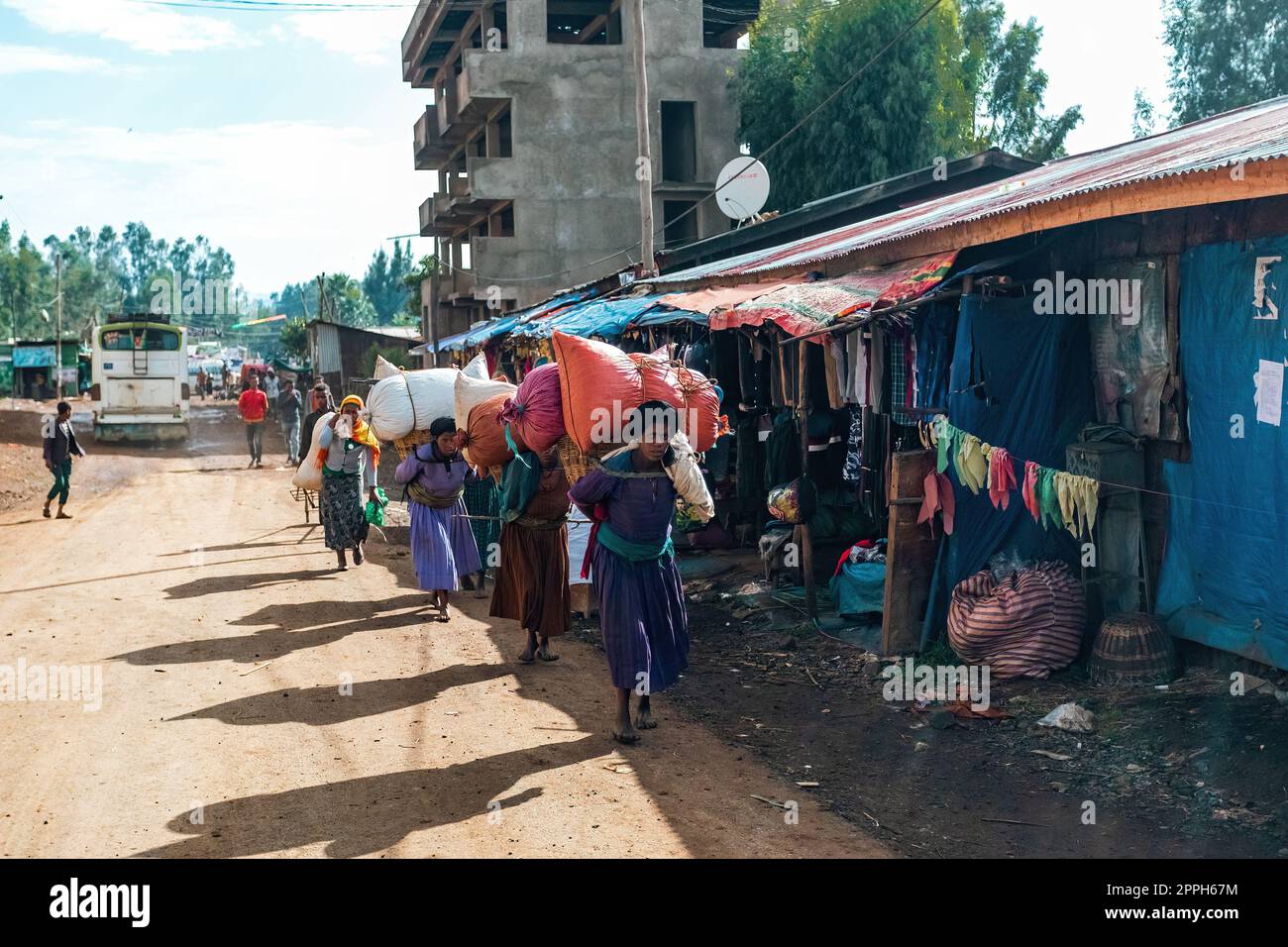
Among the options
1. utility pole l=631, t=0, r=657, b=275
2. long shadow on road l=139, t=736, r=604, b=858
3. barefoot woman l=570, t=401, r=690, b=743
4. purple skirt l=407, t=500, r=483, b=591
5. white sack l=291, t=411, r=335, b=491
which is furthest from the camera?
utility pole l=631, t=0, r=657, b=275

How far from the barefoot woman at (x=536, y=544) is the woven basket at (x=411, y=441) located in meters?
2.27

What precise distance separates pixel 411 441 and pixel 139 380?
73.8 feet

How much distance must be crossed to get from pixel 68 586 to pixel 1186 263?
33.3 ft

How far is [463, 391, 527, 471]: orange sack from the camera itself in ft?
27.9

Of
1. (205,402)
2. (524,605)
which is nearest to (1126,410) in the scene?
(524,605)

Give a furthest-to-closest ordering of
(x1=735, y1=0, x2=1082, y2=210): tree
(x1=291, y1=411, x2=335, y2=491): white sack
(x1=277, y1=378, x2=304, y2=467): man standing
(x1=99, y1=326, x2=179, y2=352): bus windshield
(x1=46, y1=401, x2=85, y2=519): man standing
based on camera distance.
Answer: (x1=99, y1=326, x2=179, y2=352): bus windshield → (x1=735, y1=0, x2=1082, y2=210): tree → (x1=277, y1=378, x2=304, y2=467): man standing → (x1=46, y1=401, x2=85, y2=519): man standing → (x1=291, y1=411, x2=335, y2=491): white sack

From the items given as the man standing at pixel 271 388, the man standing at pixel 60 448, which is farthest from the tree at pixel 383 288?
the man standing at pixel 60 448

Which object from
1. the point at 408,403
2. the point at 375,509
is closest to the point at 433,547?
the point at 408,403

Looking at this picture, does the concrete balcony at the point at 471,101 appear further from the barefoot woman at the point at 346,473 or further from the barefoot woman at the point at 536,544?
the barefoot woman at the point at 536,544

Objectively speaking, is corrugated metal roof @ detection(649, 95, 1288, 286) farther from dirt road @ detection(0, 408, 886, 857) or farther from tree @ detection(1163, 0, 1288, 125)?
tree @ detection(1163, 0, 1288, 125)

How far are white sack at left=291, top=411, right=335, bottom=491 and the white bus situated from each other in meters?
19.5

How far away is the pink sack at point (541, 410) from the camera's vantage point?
284 inches

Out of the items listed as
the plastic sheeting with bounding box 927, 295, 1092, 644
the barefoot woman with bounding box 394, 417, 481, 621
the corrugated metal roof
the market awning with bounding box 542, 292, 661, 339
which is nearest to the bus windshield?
the market awning with bounding box 542, 292, 661, 339

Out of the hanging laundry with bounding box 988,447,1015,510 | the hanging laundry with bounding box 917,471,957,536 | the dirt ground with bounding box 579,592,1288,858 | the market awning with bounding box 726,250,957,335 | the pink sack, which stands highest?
the market awning with bounding box 726,250,957,335
